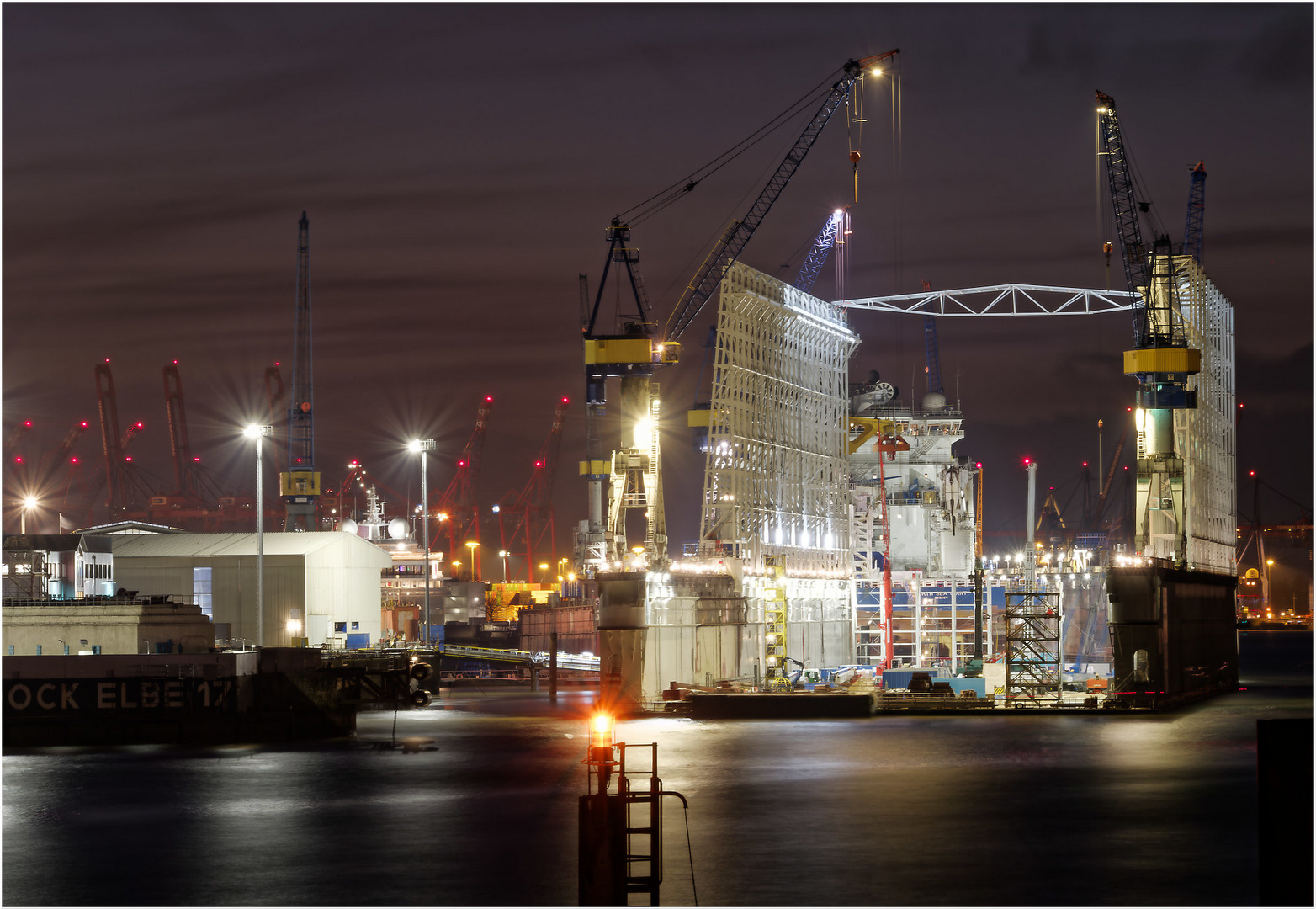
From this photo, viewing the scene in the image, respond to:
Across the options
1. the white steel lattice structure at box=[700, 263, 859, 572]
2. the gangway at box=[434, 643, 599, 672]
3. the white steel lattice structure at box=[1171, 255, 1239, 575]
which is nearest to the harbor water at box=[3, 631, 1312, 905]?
the white steel lattice structure at box=[700, 263, 859, 572]

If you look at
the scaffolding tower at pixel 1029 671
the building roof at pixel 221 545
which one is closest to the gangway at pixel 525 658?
the building roof at pixel 221 545

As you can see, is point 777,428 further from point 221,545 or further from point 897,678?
point 221,545

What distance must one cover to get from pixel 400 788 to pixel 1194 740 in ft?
145

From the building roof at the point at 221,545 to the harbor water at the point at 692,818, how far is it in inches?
869

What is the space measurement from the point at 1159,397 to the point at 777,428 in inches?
1126

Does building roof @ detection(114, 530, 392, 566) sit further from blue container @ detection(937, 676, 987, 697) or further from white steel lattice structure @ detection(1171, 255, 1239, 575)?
white steel lattice structure @ detection(1171, 255, 1239, 575)

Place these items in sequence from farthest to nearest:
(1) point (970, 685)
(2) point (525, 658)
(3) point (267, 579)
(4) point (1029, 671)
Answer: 1. (2) point (525, 658)
2. (3) point (267, 579)
3. (1) point (970, 685)
4. (4) point (1029, 671)

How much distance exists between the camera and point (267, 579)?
109 metres

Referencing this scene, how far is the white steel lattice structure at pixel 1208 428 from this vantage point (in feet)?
428

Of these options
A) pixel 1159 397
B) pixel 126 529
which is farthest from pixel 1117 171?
pixel 126 529

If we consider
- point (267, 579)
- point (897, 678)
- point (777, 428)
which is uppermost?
point (777, 428)

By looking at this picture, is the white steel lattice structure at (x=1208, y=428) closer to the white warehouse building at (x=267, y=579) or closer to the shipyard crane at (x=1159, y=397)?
the shipyard crane at (x=1159, y=397)

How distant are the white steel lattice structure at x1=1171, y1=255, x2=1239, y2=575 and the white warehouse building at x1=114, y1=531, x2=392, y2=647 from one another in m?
63.9

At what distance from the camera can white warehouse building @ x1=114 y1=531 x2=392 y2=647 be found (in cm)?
10806
